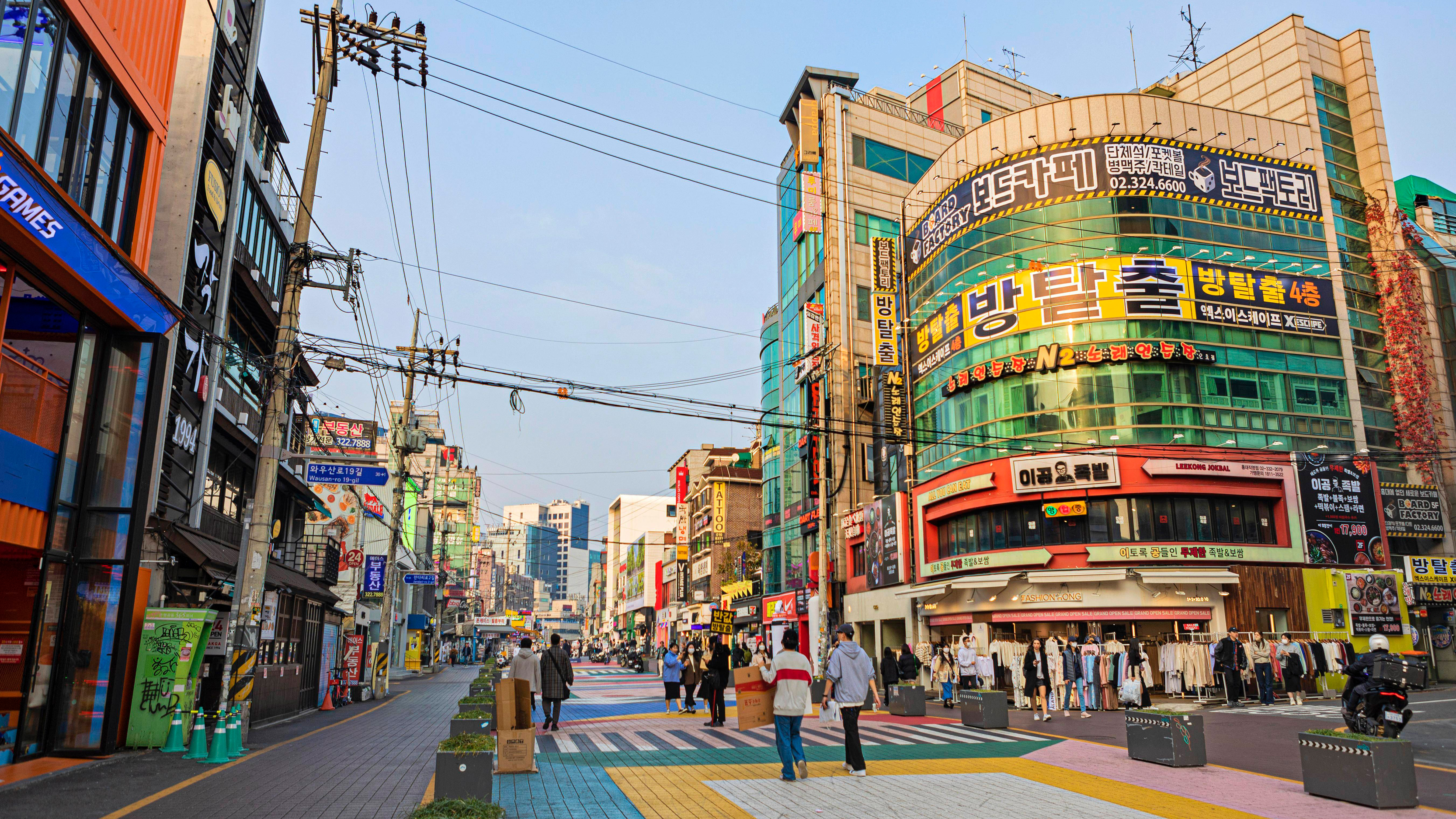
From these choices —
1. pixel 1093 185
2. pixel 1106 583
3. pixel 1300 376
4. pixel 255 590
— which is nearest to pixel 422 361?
pixel 255 590

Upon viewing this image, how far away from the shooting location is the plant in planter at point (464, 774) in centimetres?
819

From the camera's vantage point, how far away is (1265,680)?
81.3 feet

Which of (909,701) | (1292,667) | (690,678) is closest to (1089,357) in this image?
(1292,667)

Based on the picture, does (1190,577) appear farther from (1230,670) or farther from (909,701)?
(909,701)

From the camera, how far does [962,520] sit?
34.4m

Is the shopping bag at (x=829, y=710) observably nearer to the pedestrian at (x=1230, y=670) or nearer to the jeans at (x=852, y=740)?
the jeans at (x=852, y=740)

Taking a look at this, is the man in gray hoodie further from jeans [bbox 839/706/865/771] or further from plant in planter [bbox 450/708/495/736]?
plant in planter [bbox 450/708/495/736]

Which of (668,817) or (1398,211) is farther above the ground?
(1398,211)

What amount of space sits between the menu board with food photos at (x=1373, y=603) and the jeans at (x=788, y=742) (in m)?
27.1

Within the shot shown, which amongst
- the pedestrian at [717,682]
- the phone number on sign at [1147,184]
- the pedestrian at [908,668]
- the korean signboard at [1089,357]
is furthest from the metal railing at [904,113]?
the pedestrian at [717,682]

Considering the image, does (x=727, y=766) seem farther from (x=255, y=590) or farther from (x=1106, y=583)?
(x=1106, y=583)

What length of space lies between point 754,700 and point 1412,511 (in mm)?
33180

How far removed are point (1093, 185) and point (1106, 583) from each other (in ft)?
47.5

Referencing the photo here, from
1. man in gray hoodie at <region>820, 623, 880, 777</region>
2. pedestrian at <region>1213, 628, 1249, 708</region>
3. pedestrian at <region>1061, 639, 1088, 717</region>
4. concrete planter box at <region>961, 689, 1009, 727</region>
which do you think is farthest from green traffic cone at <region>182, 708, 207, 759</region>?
pedestrian at <region>1213, 628, 1249, 708</region>
